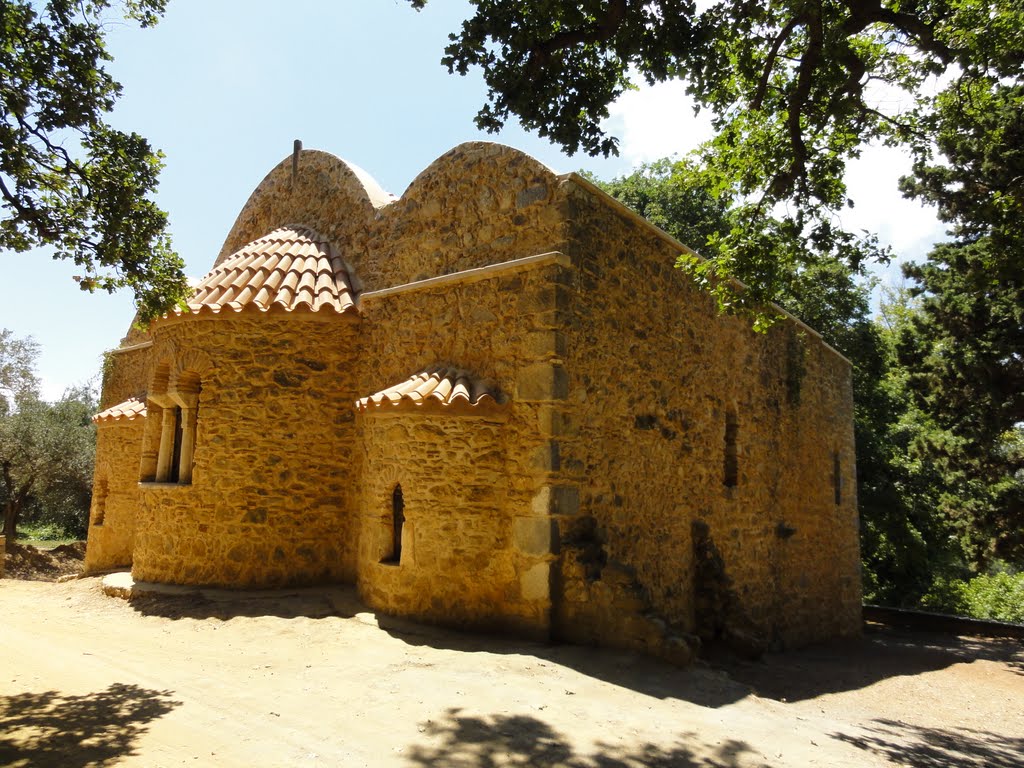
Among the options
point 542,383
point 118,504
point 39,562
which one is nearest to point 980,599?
point 542,383

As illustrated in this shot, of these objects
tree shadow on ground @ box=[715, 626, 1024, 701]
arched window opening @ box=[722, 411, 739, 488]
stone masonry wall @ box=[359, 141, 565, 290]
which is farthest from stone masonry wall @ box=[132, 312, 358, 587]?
arched window opening @ box=[722, 411, 739, 488]

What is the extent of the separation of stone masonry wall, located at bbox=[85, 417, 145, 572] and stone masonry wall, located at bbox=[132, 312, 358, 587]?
122 inches

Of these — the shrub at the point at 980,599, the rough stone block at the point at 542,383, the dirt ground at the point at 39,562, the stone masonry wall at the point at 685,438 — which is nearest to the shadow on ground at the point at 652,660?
the stone masonry wall at the point at 685,438

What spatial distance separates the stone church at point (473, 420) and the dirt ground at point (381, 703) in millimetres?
590

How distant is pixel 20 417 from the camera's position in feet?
73.6

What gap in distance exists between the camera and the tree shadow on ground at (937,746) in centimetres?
525

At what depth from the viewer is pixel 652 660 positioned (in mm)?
6430

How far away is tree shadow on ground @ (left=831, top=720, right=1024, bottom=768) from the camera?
17.2 ft

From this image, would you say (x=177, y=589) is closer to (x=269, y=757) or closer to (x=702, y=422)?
(x=269, y=757)

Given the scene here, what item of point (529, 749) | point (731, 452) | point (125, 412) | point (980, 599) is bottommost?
point (980, 599)

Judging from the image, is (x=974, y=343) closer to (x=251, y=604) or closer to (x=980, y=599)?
(x=251, y=604)

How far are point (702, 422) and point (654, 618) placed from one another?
3.67 metres

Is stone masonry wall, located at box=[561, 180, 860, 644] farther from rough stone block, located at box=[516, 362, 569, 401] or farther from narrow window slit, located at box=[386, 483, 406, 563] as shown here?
narrow window slit, located at box=[386, 483, 406, 563]

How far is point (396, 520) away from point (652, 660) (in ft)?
10.5
